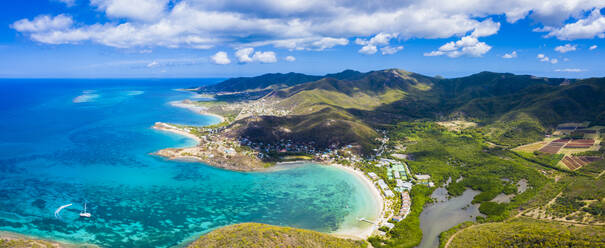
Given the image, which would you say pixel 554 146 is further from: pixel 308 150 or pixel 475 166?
pixel 308 150

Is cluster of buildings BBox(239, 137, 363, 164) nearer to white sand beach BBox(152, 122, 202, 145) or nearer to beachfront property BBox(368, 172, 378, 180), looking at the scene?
beachfront property BBox(368, 172, 378, 180)

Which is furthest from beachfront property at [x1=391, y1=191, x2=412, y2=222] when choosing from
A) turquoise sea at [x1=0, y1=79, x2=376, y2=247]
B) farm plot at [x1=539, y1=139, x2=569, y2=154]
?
farm plot at [x1=539, y1=139, x2=569, y2=154]

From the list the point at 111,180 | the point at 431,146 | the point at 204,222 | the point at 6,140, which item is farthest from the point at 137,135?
the point at 431,146

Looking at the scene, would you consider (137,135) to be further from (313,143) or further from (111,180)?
(313,143)

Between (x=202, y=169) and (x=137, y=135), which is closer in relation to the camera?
(x=202, y=169)

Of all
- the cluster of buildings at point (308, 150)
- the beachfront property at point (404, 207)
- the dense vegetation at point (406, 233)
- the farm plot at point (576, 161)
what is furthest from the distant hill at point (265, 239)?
the farm plot at point (576, 161)

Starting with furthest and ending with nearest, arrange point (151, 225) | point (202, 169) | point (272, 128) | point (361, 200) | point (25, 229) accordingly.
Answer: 1. point (272, 128)
2. point (202, 169)
3. point (361, 200)
4. point (151, 225)
5. point (25, 229)

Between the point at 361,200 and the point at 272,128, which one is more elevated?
the point at 272,128
